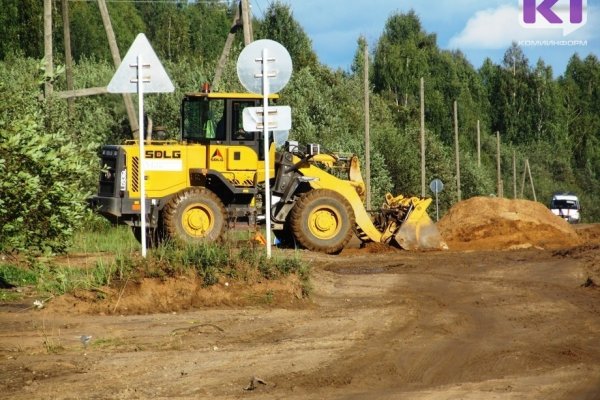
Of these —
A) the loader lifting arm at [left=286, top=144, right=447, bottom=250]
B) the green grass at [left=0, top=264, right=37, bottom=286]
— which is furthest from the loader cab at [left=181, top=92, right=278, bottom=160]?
the green grass at [left=0, top=264, right=37, bottom=286]

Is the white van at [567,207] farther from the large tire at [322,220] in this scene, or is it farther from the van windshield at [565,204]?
the large tire at [322,220]

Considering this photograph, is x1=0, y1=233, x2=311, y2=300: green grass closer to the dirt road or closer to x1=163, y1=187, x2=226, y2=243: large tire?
the dirt road

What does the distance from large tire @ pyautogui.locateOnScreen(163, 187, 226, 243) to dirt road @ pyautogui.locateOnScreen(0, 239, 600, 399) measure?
730cm

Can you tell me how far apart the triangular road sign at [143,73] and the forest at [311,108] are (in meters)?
0.89

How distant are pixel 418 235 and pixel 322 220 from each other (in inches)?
88.5

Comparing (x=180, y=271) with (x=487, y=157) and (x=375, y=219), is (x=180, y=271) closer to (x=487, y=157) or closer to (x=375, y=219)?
(x=375, y=219)

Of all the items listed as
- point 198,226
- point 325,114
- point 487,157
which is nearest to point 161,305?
point 198,226

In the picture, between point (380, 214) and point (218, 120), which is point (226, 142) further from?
point (380, 214)

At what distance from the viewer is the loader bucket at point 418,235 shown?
83.4 ft

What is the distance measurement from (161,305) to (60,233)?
179 cm

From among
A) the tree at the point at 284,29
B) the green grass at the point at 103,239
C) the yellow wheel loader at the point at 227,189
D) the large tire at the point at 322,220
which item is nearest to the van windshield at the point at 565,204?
the tree at the point at 284,29

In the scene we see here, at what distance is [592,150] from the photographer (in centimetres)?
11462

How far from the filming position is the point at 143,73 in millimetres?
15688

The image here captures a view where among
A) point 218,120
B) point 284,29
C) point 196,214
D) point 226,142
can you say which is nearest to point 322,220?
point 226,142
